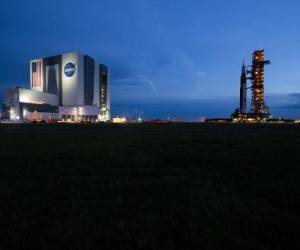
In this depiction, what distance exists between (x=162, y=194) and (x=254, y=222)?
2480 millimetres

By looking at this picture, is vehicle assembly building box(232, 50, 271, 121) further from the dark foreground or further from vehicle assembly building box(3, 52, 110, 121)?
the dark foreground

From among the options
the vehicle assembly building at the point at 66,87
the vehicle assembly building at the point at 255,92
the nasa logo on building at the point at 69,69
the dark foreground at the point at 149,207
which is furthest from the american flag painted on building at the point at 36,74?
the dark foreground at the point at 149,207

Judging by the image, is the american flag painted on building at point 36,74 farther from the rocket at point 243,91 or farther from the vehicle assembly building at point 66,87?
the rocket at point 243,91

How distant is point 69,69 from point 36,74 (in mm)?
21254

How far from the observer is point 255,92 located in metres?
156

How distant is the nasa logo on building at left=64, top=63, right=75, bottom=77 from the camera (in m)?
142

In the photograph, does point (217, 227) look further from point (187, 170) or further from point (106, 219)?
point (187, 170)

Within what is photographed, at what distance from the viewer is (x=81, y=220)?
18.5 feet

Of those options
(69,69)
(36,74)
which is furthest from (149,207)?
(36,74)

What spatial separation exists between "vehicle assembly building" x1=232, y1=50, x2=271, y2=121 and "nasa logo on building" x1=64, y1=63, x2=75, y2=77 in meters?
85.9

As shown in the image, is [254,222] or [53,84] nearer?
[254,222]

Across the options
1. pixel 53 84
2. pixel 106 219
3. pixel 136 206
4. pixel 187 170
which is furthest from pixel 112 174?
pixel 53 84

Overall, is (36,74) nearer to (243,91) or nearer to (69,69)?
(69,69)

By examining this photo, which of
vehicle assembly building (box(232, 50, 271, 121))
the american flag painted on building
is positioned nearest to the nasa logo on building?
the american flag painted on building
